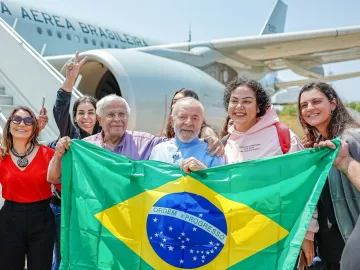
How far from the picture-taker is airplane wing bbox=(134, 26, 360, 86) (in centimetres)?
918

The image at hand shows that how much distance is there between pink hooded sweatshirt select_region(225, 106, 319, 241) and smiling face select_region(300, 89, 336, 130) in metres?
0.21

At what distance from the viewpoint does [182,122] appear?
8.77ft

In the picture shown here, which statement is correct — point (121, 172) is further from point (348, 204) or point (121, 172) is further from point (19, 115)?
point (348, 204)

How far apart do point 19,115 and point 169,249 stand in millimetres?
1412

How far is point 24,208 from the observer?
276cm

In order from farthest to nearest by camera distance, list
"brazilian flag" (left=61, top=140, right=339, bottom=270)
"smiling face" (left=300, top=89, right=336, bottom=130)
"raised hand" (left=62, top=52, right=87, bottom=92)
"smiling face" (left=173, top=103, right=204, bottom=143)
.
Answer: "raised hand" (left=62, top=52, right=87, bottom=92) < "smiling face" (left=173, top=103, right=204, bottom=143) < "smiling face" (left=300, top=89, right=336, bottom=130) < "brazilian flag" (left=61, top=140, right=339, bottom=270)

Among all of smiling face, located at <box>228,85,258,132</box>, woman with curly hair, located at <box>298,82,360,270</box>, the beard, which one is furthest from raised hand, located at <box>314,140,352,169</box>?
the beard

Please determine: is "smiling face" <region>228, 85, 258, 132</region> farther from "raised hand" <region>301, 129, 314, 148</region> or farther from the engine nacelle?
the engine nacelle

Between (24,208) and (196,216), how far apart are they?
116 cm

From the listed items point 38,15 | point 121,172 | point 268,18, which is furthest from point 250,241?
point 268,18

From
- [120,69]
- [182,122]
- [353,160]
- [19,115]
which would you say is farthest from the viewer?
[120,69]

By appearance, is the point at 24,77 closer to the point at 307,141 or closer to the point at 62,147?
the point at 62,147

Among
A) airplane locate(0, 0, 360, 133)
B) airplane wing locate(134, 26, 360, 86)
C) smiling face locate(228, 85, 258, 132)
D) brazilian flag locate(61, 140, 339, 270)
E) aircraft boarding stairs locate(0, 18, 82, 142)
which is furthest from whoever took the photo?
airplane wing locate(134, 26, 360, 86)

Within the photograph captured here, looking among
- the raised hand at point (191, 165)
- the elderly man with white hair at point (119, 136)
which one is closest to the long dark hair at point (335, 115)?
the raised hand at point (191, 165)
